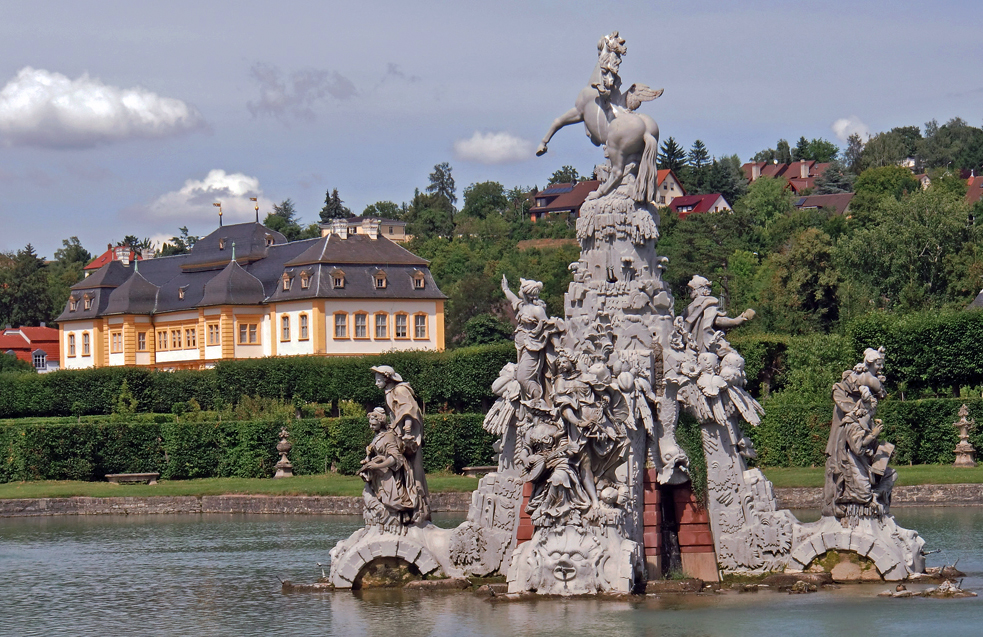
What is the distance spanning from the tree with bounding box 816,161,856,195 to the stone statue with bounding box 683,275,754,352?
497 feet

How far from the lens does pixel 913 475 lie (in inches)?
1576

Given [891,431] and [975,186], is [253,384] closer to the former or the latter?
[891,431]

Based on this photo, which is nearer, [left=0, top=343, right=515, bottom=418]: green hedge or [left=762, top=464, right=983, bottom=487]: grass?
[left=762, top=464, right=983, bottom=487]: grass

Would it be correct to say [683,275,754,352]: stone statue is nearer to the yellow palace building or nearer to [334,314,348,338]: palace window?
the yellow palace building

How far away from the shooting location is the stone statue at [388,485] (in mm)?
23375

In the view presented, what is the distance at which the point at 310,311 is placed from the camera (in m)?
105

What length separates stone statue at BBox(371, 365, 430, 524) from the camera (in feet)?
77.3

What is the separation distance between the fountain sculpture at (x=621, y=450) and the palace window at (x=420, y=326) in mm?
82349

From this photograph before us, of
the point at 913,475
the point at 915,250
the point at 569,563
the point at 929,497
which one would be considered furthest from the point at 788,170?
the point at 569,563

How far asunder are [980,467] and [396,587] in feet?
81.3

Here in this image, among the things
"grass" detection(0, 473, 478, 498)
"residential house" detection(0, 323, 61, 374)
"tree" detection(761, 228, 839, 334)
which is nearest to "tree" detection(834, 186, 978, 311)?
"tree" detection(761, 228, 839, 334)

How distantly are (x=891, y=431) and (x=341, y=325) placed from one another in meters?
64.1

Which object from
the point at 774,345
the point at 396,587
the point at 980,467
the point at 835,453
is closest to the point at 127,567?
the point at 396,587

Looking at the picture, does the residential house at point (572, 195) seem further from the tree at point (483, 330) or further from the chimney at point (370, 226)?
Result: the tree at point (483, 330)
